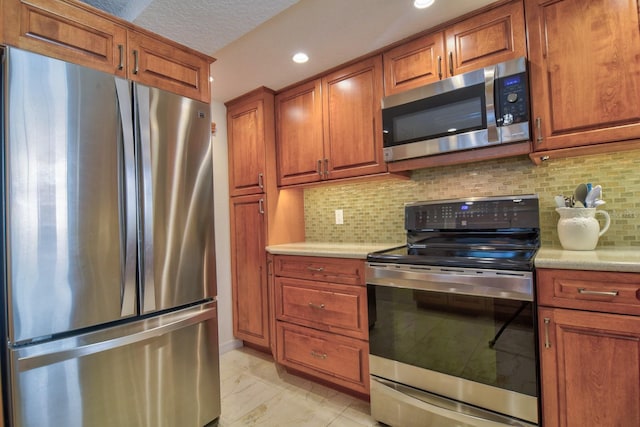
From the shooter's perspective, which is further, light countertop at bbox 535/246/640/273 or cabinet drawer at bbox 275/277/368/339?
cabinet drawer at bbox 275/277/368/339

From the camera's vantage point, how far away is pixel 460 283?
4.80 ft

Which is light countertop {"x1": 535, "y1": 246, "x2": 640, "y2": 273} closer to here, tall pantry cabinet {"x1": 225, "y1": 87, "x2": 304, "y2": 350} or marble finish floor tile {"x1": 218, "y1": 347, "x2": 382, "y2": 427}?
marble finish floor tile {"x1": 218, "y1": 347, "x2": 382, "y2": 427}

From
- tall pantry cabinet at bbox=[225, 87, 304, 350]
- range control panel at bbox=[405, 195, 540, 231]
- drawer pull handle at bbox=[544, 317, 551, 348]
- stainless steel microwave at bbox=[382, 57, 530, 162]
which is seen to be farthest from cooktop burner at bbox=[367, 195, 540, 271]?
tall pantry cabinet at bbox=[225, 87, 304, 350]

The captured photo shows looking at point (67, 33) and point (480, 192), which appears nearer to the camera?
point (67, 33)

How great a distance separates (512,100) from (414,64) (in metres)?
0.64

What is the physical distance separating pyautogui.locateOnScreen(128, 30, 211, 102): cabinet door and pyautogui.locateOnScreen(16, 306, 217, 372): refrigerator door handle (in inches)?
48.7

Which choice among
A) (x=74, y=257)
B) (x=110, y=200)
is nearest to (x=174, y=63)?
(x=110, y=200)

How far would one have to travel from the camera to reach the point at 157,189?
152 cm

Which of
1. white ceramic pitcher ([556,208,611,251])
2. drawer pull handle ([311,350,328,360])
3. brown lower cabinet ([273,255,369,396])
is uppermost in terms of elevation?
white ceramic pitcher ([556,208,611,251])

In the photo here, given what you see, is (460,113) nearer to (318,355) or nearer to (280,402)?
(318,355)

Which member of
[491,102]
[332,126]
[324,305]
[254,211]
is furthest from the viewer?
[254,211]

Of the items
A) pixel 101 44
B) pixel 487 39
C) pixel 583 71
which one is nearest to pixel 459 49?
pixel 487 39

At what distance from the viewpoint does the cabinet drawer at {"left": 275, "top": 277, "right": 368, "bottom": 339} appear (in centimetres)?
186

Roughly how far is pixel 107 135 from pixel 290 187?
1443 millimetres
